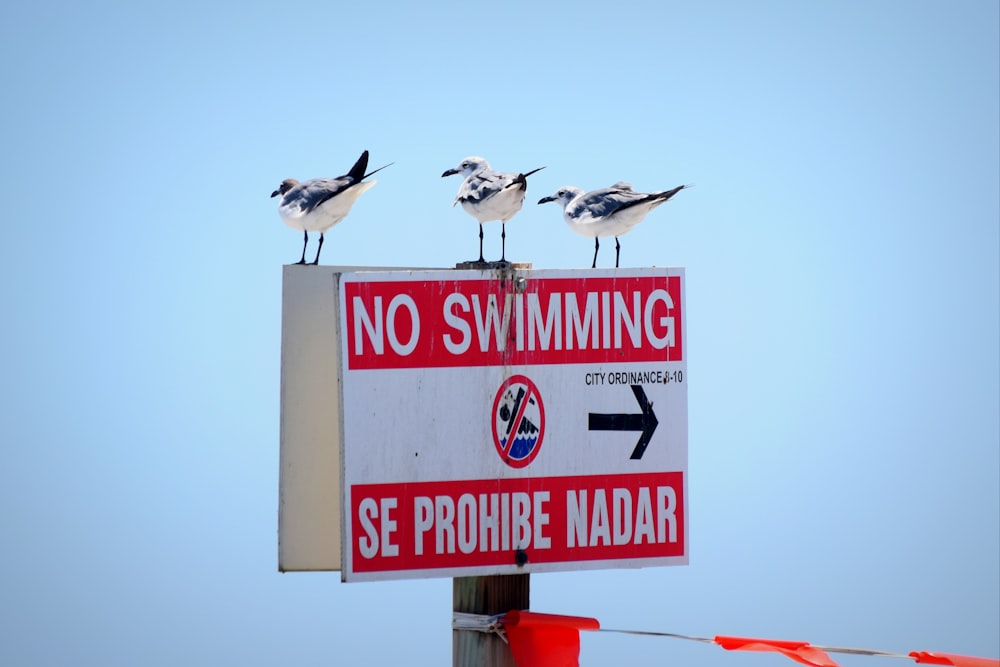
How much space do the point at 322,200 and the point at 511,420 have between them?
1.88m

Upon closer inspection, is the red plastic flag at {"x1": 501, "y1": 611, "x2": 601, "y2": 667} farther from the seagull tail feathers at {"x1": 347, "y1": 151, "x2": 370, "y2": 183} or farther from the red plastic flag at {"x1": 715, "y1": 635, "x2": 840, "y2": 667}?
the seagull tail feathers at {"x1": 347, "y1": 151, "x2": 370, "y2": 183}

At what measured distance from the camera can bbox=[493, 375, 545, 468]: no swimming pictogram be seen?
461 centimetres


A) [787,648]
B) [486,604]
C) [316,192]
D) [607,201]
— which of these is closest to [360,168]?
[316,192]

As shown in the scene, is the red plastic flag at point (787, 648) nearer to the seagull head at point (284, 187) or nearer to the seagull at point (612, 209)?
the seagull at point (612, 209)

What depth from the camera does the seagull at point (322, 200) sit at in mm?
6043

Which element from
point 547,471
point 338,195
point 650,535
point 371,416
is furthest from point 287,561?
point 338,195

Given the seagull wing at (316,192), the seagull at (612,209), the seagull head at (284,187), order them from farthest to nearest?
the seagull head at (284,187)
the seagull wing at (316,192)
the seagull at (612,209)

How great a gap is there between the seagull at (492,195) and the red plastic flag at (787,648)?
7.31 feet

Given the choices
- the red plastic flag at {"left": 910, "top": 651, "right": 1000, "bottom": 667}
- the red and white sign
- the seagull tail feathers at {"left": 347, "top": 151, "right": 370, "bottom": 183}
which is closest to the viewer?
the red plastic flag at {"left": 910, "top": 651, "right": 1000, "bottom": 667}

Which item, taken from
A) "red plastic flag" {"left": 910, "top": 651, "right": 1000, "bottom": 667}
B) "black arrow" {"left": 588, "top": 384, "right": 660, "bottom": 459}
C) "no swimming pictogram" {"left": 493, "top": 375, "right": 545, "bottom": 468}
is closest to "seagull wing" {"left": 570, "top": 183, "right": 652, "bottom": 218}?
"black arrow" {"left": 588, "top": 384, "right": 660, "bottom": 459}

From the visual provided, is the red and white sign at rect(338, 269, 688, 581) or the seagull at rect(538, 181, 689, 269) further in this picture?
the seagull at rect(538, 181, 689, 269)

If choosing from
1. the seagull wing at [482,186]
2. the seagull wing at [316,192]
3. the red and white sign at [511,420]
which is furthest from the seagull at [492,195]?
the red and white sign at [511,420]

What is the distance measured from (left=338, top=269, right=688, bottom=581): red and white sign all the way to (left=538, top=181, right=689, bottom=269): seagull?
115cm

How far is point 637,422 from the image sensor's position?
4742mm
